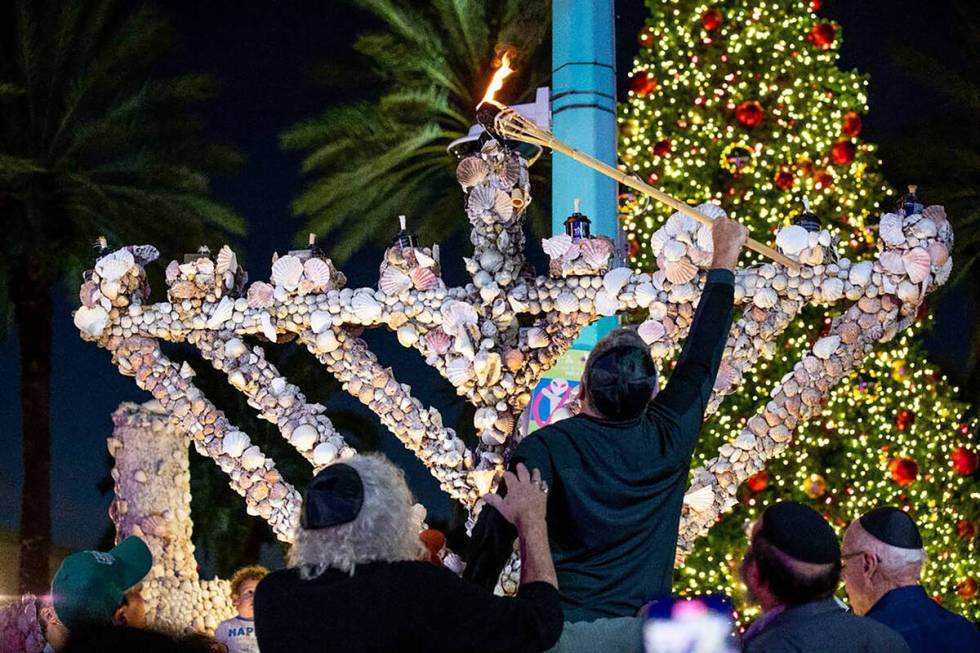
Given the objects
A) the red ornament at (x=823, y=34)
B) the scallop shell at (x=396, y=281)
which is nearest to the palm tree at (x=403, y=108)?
the red ornament at (x=823, y=34)

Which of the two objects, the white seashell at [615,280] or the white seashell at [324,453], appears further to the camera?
the white seashell at [324,453]

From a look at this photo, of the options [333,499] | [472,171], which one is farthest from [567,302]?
[333,499]

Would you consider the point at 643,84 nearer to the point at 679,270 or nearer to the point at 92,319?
the point at 679,270

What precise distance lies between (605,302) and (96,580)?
4863 millimetres

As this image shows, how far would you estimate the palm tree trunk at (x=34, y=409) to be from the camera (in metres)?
14.7

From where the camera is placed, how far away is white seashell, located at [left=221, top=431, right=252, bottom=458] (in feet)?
29.0

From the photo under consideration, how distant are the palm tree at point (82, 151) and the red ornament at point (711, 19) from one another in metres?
5.75

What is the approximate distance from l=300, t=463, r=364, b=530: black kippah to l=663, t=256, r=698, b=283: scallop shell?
5.05 m

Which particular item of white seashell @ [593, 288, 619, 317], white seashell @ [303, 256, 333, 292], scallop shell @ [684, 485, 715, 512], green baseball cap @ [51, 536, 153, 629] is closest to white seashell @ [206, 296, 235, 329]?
white seashell @ [303, 256, 333, 292]

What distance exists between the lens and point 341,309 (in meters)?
8.49

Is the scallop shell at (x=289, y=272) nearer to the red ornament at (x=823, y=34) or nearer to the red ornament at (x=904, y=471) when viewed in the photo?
the red ornament at (x=904, y=471)

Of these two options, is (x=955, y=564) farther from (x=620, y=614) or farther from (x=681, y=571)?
(x=620, y=614)

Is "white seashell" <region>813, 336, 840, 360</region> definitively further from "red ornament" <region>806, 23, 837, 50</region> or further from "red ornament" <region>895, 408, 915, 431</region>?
"red ornament" <region>806, 23, 837, 50</region>

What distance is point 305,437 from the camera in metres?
8.54
